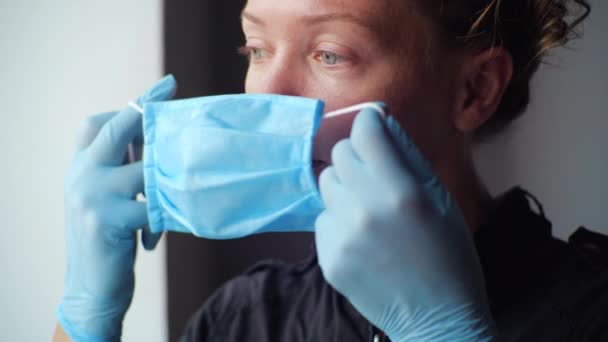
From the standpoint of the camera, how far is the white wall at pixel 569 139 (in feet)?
5.12

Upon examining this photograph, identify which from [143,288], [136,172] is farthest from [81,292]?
[143,288]

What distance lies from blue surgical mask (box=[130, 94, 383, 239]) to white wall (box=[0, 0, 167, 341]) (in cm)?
67

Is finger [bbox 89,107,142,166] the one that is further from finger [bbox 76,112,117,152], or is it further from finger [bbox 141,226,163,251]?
finger [bbox 141,226,163,251]

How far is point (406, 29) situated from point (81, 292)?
863 mm

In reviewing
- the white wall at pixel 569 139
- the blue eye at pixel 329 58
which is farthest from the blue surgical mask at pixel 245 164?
the white wall at pixel 569 139

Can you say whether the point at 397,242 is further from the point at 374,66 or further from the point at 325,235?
the point at 374,66

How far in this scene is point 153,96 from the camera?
105 centimetres

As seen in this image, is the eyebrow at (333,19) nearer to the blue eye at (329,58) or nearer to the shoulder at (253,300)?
the blue eye at (329,58)

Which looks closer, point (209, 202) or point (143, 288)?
point (209, 202)

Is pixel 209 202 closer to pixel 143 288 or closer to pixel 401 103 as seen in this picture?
pixel 401 103

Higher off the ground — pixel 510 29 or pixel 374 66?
pixel 510 29

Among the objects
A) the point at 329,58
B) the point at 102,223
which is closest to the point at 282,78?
the point at 329,58

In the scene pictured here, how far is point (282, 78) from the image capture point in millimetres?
961

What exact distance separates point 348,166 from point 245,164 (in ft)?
0.59
